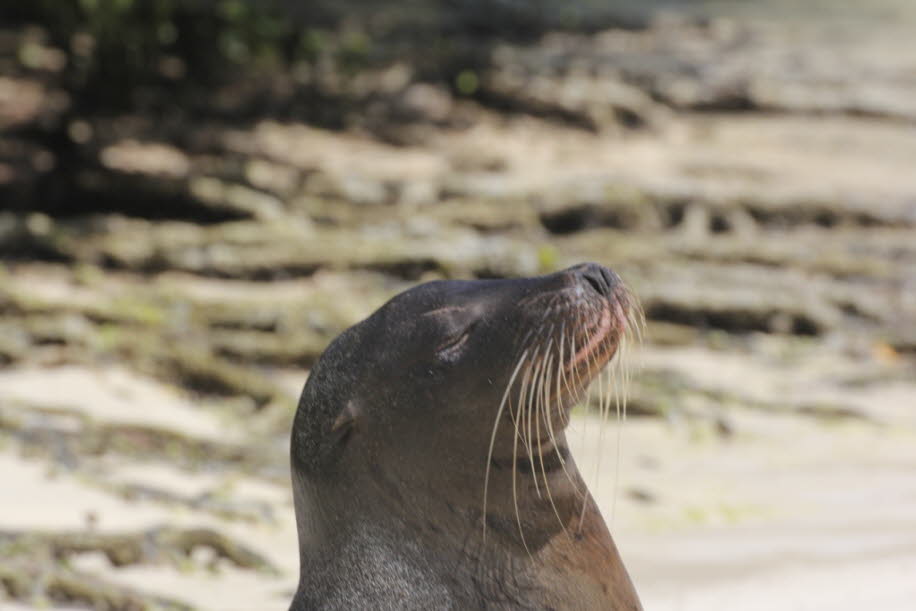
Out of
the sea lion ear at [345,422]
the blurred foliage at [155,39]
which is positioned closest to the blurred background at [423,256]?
the blurred foliage at [155,39]

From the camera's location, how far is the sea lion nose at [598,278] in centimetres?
271

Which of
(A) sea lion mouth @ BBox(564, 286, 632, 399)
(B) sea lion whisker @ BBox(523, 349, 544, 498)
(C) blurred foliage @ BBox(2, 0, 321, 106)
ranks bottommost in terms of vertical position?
(B) sea lion whisker @ BBox(523, 349, 544, 498)

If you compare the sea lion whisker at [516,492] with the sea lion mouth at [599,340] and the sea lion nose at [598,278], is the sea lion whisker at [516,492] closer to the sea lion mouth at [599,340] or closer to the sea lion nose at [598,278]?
the sea lion mouth at [599,340]

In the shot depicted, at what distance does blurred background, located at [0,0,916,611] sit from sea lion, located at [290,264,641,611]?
1.04 feet

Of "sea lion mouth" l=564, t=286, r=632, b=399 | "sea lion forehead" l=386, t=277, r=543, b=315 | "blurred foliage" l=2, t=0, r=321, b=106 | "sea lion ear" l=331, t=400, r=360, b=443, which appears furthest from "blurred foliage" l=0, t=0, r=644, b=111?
"sea lion mouth" l=564, t=286, r=632, b=399

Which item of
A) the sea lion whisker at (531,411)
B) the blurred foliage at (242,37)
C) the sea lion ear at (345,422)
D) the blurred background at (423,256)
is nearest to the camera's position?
the sea lion whisker at (531,411)

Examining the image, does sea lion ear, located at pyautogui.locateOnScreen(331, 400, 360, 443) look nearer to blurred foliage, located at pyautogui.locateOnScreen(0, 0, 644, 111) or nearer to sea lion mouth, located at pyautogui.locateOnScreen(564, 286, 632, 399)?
sea lion mouth, located at pyautogui.locateOnScreen(564, 286, 632, 399)

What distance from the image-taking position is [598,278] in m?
2.72

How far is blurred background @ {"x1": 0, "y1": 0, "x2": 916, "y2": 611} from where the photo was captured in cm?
452

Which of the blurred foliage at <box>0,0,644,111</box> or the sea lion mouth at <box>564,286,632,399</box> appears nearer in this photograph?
the sea lion mouth at <box>564,286,632,399</box>

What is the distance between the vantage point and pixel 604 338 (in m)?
2.68

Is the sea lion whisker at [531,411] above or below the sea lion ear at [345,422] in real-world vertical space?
above

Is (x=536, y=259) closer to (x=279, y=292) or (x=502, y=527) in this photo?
(x=279, y=292)

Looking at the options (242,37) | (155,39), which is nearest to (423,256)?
(155,39)
